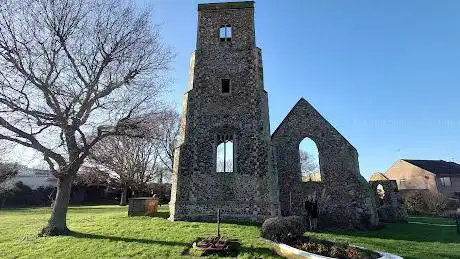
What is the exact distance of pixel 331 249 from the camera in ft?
30.1

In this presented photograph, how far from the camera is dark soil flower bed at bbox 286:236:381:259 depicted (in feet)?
28.2

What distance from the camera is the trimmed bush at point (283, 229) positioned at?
1109 cm

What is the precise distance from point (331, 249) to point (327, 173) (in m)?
11.4

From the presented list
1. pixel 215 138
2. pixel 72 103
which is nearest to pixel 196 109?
pixel 215 138

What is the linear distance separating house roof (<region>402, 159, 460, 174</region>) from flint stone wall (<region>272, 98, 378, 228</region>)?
32.4 metres

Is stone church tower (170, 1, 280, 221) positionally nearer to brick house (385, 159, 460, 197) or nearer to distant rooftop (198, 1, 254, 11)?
distant rooftop (198, 1, 254, 11)

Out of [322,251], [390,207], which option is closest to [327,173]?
[390,207]

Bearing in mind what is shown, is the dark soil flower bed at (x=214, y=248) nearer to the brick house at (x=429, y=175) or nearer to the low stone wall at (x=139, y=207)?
the low stone wall at (x=139, y=207)

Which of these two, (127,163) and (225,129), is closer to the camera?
(225,129)

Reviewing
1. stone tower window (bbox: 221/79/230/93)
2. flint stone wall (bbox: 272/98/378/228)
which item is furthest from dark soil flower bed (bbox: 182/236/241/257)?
stone tower window (bbox: 221/79/230/93)

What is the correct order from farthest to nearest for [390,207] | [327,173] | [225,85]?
[390,207] < [327,173] < [225,85]

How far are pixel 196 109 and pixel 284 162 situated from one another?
6794mm

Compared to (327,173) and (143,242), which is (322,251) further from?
(327,173)

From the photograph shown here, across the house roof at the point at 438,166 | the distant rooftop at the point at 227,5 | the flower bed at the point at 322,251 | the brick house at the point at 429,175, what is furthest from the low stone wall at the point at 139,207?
the house roof at the point at 438,166
